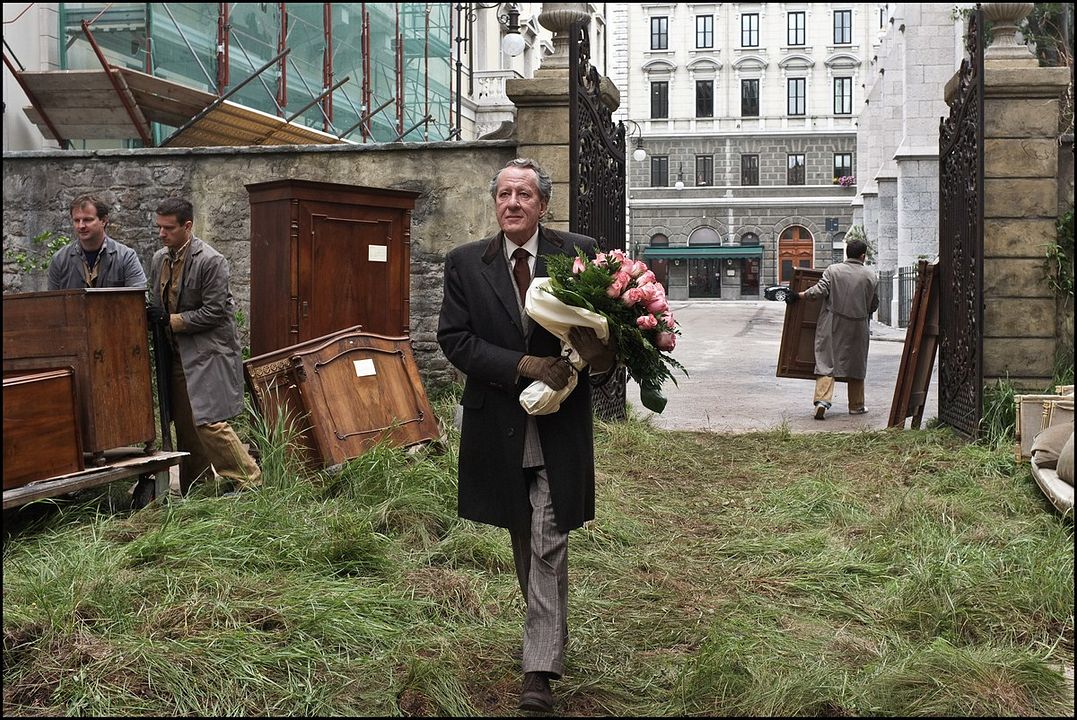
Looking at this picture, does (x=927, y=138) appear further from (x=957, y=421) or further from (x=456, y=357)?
(x=456, y=357)

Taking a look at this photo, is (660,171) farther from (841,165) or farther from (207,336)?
(207,336)

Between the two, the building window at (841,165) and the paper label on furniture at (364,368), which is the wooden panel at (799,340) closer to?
the paper label on furniture at (364,368)

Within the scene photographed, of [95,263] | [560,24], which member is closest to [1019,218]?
[560,24]

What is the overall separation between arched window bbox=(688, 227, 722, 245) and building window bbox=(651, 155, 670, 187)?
272 centimetres

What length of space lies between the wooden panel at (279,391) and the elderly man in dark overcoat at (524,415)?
10.2 feet

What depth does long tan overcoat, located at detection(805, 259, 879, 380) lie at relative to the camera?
10.9 meters

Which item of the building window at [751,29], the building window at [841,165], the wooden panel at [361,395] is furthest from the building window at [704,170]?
the wooden panel at [361,395]

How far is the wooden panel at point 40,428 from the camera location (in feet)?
17.1

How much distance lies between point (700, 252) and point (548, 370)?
50.7m

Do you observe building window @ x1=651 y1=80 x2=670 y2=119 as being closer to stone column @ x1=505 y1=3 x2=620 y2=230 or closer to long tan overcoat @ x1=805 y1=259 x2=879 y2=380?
long tan overcoat @ x1=805 y1=259 x2=879 y2=380

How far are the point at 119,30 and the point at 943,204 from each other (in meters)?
11.2

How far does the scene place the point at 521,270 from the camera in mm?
3875

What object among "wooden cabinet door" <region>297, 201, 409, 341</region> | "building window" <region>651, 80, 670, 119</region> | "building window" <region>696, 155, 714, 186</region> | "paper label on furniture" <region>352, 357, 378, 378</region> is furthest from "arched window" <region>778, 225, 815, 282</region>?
"paper label on furniture" <region>352, 357, 378, 378</region>

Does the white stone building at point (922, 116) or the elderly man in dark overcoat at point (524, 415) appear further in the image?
the white stone building at point (922, 116)
